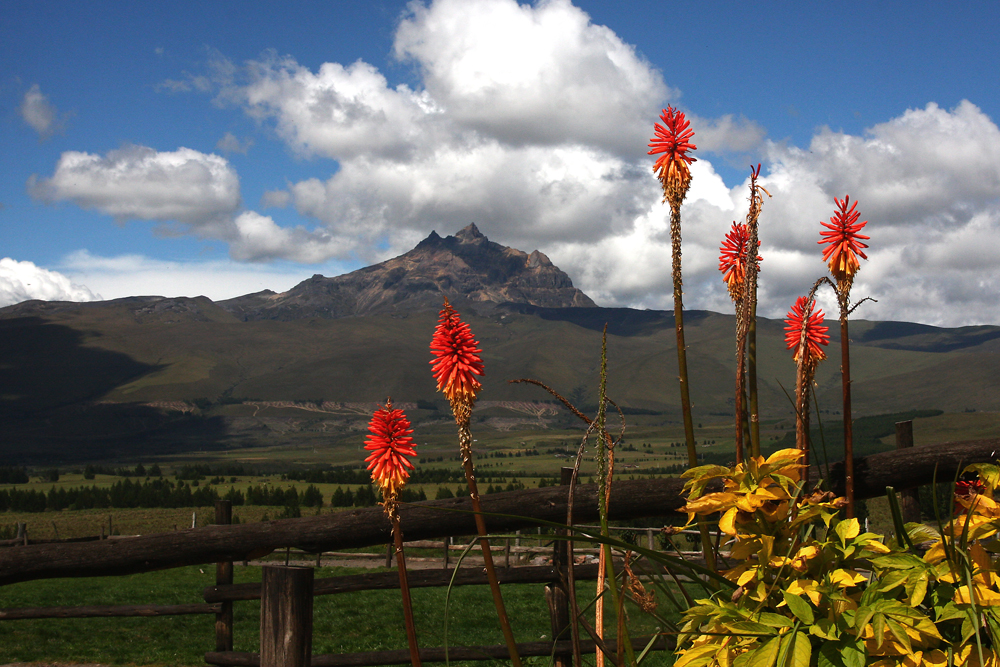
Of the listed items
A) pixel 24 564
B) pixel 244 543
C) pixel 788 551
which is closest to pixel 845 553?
pixel 788 551

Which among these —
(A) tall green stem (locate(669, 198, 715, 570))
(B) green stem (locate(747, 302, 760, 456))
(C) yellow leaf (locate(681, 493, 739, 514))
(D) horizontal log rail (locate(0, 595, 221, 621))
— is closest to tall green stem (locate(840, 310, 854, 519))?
(B) green stem (locate(747, 302, 760, 456))

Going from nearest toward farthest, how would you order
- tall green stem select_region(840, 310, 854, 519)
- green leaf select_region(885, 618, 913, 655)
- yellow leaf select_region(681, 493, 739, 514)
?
green leaf select_region(885, 618, 913, 655) → yellow leaf select_region(681, 493, 739, 514) → tall green stem select_region(840, 310, 854, 519)

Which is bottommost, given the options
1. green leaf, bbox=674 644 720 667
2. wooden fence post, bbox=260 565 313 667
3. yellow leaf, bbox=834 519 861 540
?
wooden fence post, bbox=260 565 313 667

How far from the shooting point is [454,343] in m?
1.97

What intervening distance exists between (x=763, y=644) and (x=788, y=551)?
0.59 feet

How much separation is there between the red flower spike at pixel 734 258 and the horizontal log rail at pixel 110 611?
7.28 meters

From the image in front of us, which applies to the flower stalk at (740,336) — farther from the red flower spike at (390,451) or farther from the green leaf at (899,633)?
the red flower spike at (390,451)

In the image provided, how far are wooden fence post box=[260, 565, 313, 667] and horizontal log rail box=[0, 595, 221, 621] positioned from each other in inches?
256

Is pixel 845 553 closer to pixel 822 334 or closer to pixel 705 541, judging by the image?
pixel 705 541

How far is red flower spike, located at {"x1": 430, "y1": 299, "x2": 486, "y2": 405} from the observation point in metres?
1.90

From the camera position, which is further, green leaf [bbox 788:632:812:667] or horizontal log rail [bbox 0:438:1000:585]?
horizontal log rail [bbox 0:438:1000:585]

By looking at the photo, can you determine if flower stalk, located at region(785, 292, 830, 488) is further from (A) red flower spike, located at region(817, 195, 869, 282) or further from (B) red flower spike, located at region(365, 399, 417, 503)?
(B) red flower spike, located at region(365, 399, 417, 503)

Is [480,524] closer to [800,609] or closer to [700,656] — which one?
[700,656]

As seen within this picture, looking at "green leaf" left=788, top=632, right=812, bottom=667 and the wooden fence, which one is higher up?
"green leaf" left=788, top=632, right=812, bottom=667
